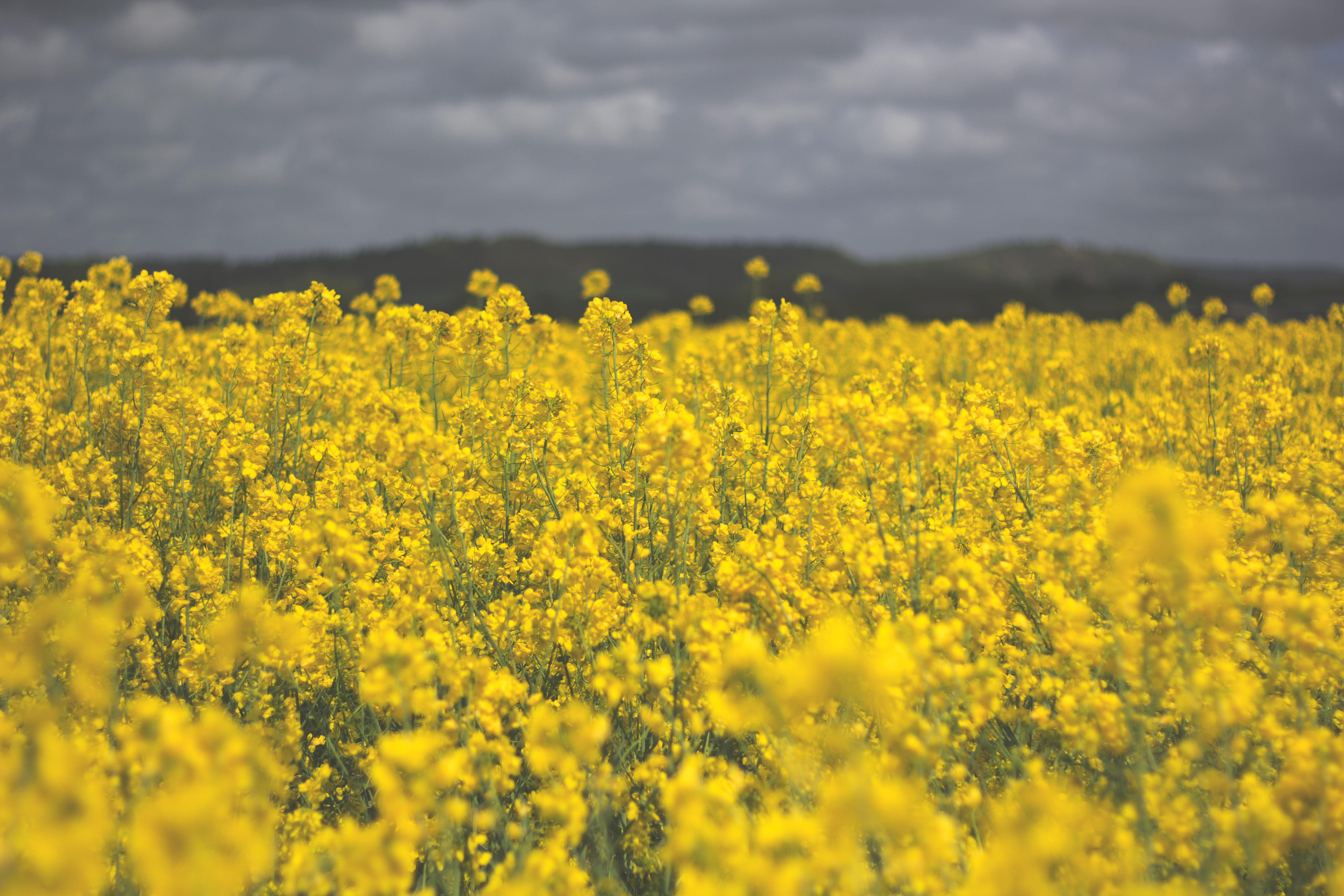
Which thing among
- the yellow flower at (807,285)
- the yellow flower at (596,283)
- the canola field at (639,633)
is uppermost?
the yellow flower at (807,285)

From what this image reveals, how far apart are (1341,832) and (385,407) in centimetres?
359

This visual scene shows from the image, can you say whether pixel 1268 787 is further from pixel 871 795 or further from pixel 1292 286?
pixel 1292 286

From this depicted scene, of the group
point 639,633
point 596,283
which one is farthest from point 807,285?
point 639,633

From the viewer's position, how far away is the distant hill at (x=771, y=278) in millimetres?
17875

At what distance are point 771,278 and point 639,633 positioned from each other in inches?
777

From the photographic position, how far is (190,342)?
8688 mm

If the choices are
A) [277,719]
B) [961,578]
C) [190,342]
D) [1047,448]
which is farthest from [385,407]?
[190,342]

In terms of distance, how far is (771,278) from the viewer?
21.5m

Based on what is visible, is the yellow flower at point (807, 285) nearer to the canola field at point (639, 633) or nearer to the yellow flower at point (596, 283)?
the yellow flower at point (596, 283)

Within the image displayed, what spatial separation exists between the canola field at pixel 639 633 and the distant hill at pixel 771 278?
211cm

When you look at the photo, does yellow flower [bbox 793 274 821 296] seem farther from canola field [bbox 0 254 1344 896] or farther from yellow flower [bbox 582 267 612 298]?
canola field [bbox 0 254 1344 896]

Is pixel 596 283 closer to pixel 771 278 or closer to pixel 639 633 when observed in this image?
pixel 639 633

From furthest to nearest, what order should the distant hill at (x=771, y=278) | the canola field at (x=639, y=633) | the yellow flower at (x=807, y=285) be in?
the distant hill at (x=771, y=278)
the yellow flower at (x=807, y=285)
the canola field at (x=639, y=633)

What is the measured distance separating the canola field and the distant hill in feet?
6.91
